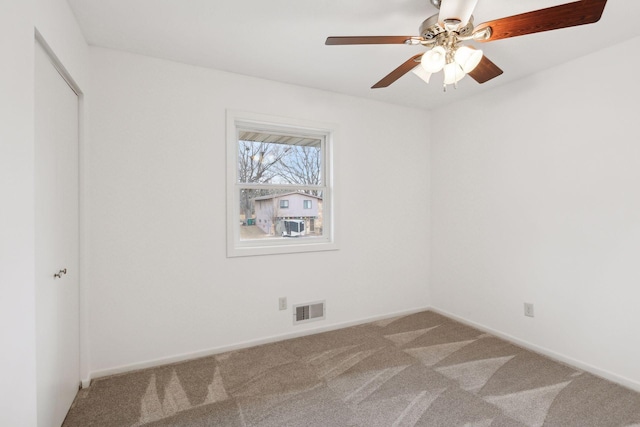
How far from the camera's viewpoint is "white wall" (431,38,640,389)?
2.38 metres

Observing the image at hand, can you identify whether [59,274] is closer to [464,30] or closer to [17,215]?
[17,215]

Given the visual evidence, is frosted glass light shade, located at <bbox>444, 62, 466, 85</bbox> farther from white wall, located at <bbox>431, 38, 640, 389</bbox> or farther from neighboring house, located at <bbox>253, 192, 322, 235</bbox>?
neighboring house, located at <bbox>253, 192, 322, 235</bbox>

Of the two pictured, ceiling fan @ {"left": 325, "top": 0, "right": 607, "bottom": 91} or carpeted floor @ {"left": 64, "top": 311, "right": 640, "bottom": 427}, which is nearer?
ceiling fan @ {"left": 325, "top": 0, "right": 607, "bottom": 91}

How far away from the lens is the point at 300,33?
2283 mm

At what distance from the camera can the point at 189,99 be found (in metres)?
2.77

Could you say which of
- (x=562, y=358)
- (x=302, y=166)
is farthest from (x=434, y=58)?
(x=562, y=358)

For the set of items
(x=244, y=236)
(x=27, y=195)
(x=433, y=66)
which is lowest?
(x=244, y=236)

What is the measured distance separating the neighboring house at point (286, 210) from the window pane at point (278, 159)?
0.17 meters

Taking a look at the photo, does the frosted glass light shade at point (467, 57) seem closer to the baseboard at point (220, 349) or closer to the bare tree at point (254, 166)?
the bare tree at point (254, 166)

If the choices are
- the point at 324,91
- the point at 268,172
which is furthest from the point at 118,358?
the point at 324,91

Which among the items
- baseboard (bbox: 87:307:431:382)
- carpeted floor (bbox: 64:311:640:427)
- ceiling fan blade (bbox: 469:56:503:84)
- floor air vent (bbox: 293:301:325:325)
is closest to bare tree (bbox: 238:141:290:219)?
floor air vent (bbox: 293:301:325:325)

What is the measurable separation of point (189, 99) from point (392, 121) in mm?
2212

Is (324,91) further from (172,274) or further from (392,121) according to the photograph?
(172,274)

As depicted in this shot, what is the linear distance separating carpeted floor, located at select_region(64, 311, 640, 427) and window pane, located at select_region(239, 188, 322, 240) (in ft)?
3.59
